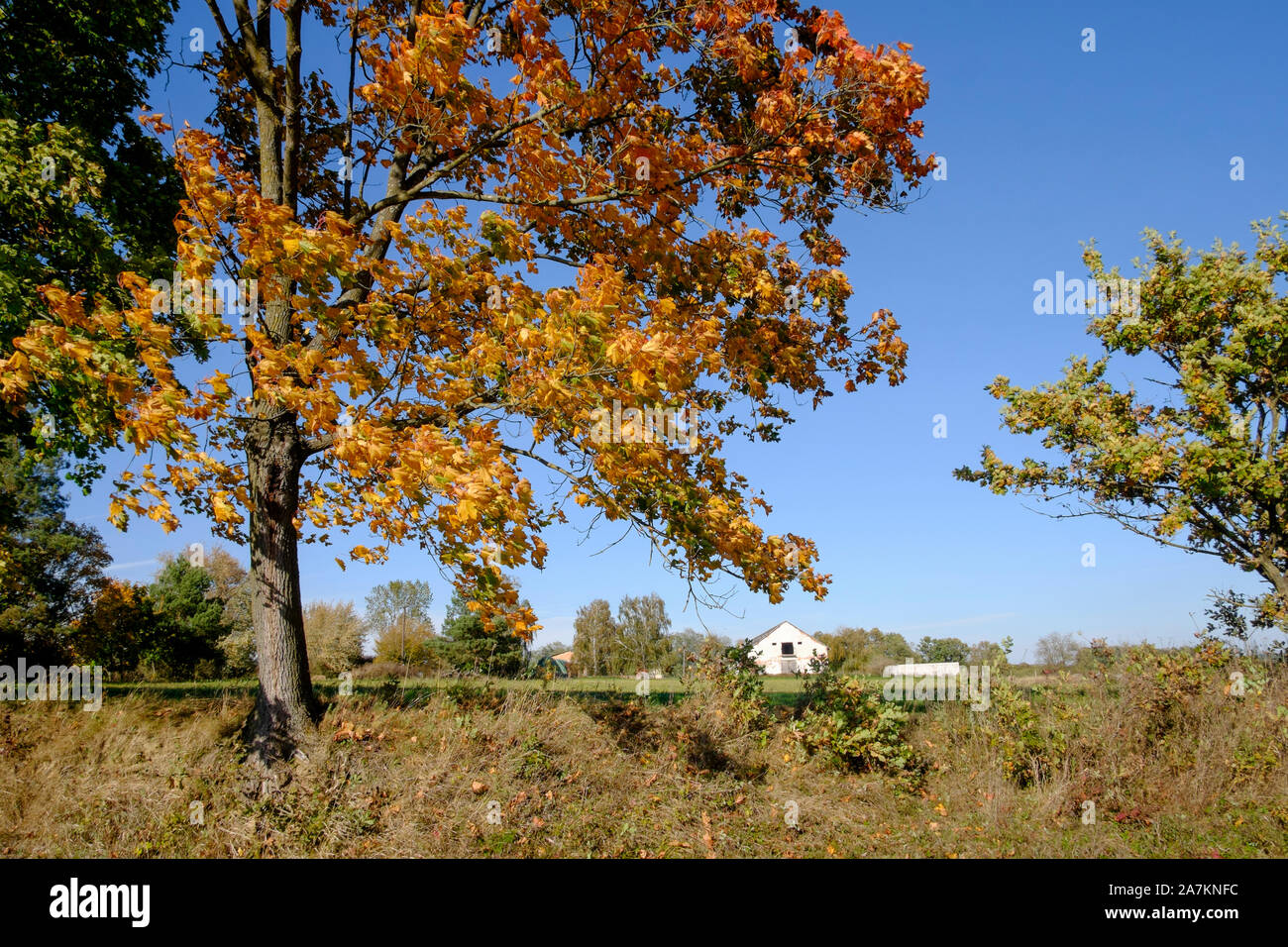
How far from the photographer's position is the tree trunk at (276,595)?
6.69 m

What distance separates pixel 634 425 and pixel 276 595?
5077 mm

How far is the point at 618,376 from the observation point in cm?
432

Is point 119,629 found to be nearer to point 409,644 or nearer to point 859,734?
point 409,644

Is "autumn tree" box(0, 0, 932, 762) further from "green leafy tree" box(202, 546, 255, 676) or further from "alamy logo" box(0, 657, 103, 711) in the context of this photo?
"green leafy tree" box(202, 546, 255, 676)

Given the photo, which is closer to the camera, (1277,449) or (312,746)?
(312,746)

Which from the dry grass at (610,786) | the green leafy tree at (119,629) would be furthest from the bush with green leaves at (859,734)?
the green leafy tree at (119,629)

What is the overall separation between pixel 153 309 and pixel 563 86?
13.6ft

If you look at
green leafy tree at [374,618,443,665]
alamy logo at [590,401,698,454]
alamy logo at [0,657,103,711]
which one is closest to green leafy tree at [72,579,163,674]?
alamy logo at [0,657,103,711]
